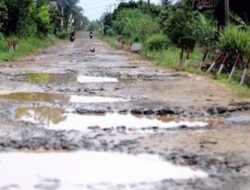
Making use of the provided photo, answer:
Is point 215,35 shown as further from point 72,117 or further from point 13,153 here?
point 13,153

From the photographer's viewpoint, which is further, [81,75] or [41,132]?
[81,75]

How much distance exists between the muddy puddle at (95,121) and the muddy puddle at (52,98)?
1486 millimetres

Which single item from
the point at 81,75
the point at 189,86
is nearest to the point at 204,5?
the point at 81,75

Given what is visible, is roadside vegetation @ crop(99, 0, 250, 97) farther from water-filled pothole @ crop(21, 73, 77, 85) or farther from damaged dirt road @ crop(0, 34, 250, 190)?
water-filled pothole @ crop(21, 73, 77, 85)

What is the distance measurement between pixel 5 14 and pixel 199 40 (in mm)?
12629

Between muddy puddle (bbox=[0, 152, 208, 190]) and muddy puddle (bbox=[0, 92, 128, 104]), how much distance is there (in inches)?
196

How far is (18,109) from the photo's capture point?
10.7 meters

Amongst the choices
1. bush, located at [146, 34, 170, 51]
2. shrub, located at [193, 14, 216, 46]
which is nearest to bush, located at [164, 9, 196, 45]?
Result: shrub, located at [193, 14, 216, 46]

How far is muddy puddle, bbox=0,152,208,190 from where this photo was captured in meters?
5.76

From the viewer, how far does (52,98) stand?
12.5m

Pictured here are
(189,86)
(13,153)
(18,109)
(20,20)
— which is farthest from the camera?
(20,20)

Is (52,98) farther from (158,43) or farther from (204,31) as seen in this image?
(158,43)

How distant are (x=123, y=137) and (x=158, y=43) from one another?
24.0 m

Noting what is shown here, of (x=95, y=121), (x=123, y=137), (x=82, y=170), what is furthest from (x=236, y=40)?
(x=82, y=170)
